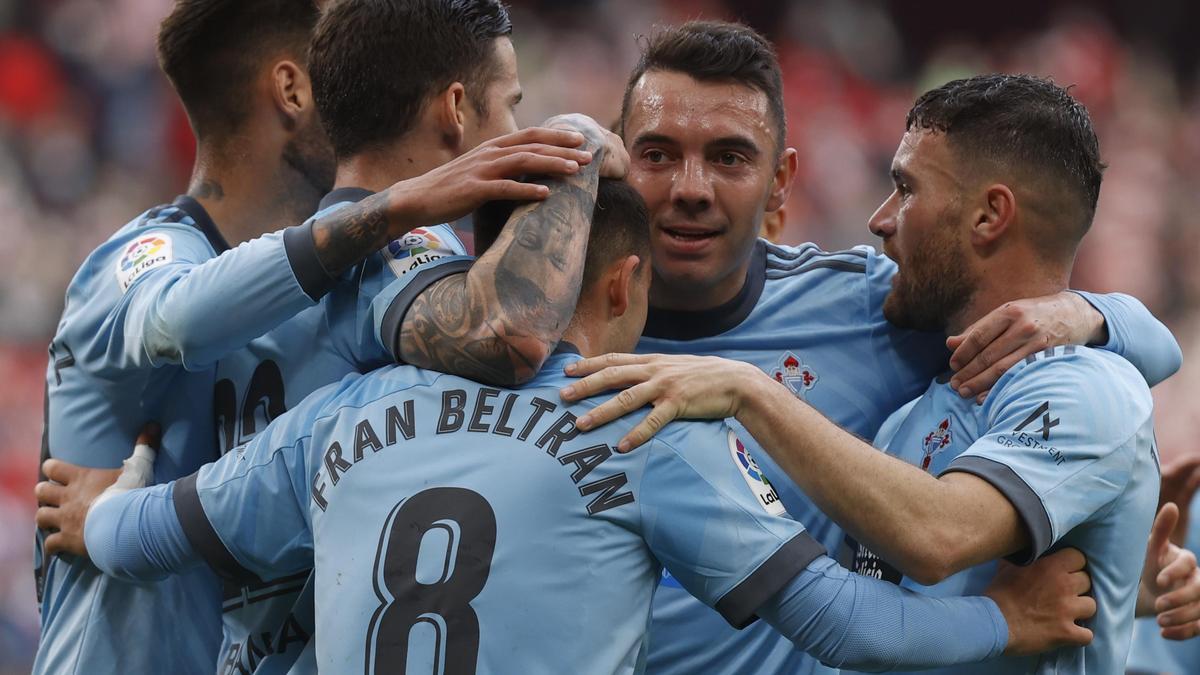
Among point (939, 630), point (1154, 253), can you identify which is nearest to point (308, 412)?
point (939, 630)

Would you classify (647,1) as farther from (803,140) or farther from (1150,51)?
(1150,51)

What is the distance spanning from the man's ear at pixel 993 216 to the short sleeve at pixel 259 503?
1.73 meters

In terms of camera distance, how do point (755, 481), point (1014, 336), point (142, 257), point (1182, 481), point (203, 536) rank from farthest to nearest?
point (1182, 481)
point (142, 257)
point (1014, 336)
point (203, 536)
point (755, 481)

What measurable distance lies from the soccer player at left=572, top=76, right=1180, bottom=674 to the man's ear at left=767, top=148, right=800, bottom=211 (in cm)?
41

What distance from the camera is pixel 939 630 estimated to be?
9.41 feet

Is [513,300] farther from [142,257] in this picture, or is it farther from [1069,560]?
[1069,560]

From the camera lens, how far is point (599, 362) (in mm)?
2867

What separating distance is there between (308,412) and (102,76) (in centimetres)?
874

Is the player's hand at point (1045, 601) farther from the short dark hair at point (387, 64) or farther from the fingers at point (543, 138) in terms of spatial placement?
the short dark hair at point (387, 64)

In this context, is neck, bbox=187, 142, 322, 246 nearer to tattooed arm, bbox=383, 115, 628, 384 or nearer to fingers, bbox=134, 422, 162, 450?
fingers, bbox=134, 422, 162, 450

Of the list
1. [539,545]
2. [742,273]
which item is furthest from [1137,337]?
[539,545]

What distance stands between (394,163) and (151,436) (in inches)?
38.2

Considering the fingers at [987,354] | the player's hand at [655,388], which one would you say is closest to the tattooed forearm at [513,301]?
the player's hand at [655,388]

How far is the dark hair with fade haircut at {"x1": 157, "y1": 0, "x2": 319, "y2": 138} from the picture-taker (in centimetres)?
406
